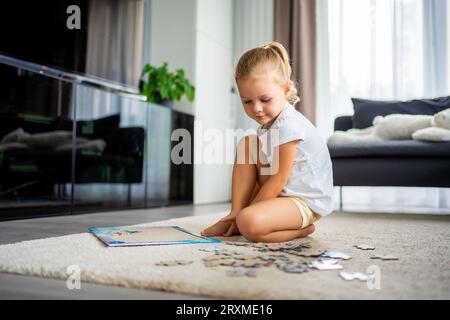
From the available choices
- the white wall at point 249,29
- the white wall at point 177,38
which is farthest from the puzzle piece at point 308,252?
the white wall at point 249,29

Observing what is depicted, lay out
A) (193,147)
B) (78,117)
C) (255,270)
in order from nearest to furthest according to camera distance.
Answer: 1. (255,270)
2. (78,117)
3. (193,147)

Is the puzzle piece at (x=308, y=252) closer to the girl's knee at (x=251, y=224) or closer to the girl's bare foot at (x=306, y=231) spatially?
the girl's knee at (x=251, y=224)

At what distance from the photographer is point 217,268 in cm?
89

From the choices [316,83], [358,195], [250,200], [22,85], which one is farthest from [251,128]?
[250,200]

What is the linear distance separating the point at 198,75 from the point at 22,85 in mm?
1947

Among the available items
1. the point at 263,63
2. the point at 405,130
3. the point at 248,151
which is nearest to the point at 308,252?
the point at 248,151

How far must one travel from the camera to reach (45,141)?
7.35 ft

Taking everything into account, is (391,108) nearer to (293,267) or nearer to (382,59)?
(382,59)

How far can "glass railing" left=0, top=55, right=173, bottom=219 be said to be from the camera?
2.05 m

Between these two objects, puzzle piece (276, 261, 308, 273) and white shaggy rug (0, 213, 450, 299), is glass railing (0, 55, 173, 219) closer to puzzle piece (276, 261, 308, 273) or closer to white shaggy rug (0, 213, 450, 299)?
white shaggy rug (0, 213, 450, 299)

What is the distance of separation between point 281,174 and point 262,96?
0.87 feet

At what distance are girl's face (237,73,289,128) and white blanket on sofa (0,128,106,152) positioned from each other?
127 centimetres
